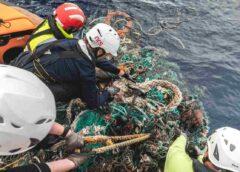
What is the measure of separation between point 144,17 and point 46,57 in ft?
23.3

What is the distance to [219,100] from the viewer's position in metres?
9.81

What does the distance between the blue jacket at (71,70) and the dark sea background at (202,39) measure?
12.3 ft

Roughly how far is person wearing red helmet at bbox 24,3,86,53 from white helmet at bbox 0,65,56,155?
12.5ft

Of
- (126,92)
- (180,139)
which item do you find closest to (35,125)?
(180,139)

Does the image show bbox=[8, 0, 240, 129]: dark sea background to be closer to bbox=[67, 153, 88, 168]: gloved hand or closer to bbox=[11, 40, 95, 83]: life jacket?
bbox=[11, 40, 95, 83]: life jacket

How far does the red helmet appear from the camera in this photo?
23.9ft

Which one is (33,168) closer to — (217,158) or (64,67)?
(217,158)

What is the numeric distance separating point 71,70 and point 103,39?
732 millimetres

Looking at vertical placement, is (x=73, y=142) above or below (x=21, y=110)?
below

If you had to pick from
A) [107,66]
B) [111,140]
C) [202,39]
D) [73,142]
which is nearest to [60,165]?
[73,142]

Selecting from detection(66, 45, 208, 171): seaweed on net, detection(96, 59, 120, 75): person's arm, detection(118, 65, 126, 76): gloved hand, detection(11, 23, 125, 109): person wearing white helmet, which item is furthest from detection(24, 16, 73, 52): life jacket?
detection(66, 45, 208, 171): seaweed on net

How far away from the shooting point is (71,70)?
6.12 metres

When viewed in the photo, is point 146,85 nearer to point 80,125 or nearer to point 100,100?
point 100,100

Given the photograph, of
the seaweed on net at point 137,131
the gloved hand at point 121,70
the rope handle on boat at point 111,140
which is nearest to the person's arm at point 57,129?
the rope handle on boat at point 111,140
